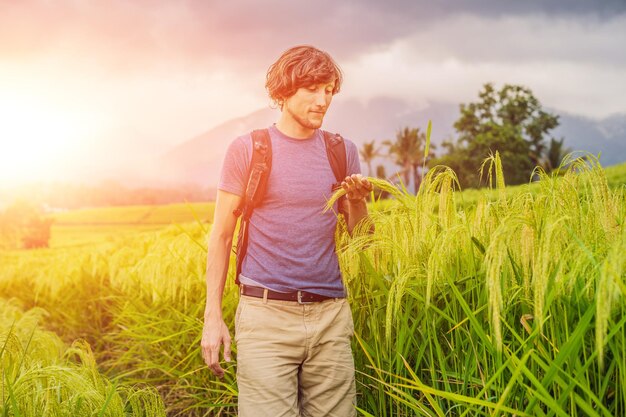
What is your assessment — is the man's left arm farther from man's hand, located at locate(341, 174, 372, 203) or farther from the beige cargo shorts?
the beige cargo shorts

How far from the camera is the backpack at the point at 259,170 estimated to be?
8.54ft

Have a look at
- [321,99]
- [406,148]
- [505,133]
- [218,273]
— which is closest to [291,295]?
[218,273]

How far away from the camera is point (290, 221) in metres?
2.61

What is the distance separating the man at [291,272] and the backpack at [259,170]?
0.03 meters

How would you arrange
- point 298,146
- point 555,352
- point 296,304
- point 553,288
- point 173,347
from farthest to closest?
1. point 173,347
2. point 298,146
3. point 296,304
4. point 555,352
5. point 553,288

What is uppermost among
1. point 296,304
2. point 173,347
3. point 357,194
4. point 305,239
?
point 357,194

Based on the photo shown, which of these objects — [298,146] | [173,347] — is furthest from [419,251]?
[173,347]

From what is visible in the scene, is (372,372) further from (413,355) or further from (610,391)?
(610,391)

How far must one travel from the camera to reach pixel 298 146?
2.71 m

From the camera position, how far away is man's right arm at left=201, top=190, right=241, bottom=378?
8.48 feet

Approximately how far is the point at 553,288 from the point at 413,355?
96cm

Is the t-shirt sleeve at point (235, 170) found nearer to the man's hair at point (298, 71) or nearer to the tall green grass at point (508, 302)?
the man's hair at point (298, 71)

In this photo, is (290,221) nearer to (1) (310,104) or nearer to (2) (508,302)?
(1) (310,104)

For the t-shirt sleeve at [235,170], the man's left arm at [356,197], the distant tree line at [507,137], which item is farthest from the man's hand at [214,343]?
the distant tree line at [507,137]
